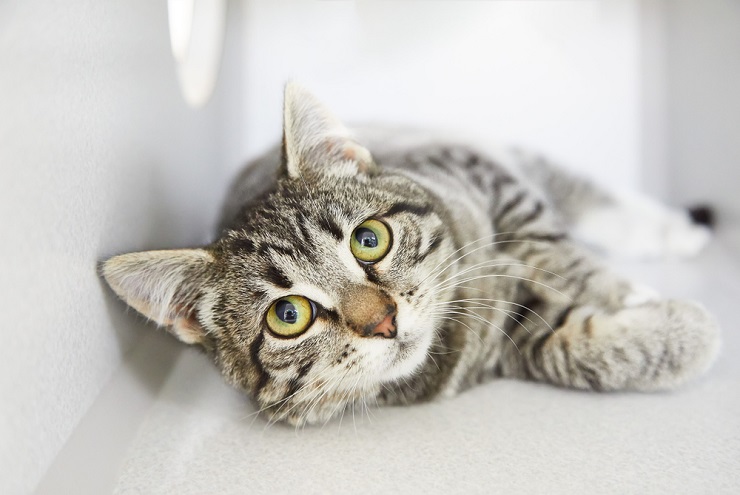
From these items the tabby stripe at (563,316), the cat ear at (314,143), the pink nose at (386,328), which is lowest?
the tabby stripe at (563,316)

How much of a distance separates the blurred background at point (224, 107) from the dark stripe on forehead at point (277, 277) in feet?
1.01

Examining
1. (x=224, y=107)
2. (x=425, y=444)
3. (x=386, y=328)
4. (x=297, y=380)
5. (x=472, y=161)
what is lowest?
(x=425, y=444)

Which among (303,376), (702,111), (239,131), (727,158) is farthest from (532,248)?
(239,131)

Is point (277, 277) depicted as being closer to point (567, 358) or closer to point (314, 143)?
point (314, 143)

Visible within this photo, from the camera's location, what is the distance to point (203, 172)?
2.08 meters

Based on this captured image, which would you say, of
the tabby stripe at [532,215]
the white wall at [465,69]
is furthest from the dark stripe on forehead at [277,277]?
the white wall at [465,69]

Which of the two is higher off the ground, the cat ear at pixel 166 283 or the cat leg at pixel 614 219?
the cat ear at pixel 166 283

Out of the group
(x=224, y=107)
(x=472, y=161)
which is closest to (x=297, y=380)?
(x=472, y=161)

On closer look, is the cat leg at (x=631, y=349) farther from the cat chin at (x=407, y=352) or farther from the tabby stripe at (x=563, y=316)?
the cat chin at (x=407, y=352)

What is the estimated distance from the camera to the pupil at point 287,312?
1157 mm

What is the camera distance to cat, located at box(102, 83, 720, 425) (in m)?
1.15

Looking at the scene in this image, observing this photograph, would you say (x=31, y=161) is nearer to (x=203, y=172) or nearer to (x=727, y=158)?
(x=203, y=172)

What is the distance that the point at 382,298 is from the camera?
1.12 meters

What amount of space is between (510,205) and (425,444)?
2.29 feet
